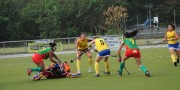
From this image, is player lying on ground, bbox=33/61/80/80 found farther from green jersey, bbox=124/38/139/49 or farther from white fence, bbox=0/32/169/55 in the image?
white fence, bbox=0/32/169/55

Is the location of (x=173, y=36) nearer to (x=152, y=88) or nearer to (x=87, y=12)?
(x=152, y=88)

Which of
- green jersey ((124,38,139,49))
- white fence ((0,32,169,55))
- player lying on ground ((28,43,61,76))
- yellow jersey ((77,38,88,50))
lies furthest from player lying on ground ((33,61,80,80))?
white fence ((0,32,169,55))

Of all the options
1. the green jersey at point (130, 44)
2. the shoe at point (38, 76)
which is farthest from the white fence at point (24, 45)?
the green jersey at point (130, 44)

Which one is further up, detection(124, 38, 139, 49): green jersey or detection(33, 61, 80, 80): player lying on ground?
detection(124, 38, 139, 49): green jersey

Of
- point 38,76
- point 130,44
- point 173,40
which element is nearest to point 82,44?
point 38,76

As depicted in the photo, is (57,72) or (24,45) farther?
(24,45)

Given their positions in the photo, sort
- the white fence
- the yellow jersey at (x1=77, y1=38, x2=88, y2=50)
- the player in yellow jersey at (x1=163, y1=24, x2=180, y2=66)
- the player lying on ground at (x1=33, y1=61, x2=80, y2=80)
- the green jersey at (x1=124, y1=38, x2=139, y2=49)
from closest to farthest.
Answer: the green jersey at (x1=124, y1=38, x2=139, y2=49)
the player lying on ground at (x1=33, y1=61, x2=80, y2=80)
the yellow jersey at (x1=77, y1=38, x2=88, y2=50)
the player in yellow jersey at (x1=163, y1=24, x2=180, y2=66)
the white fence

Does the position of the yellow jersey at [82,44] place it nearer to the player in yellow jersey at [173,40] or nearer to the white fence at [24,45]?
the player in yellow jersey at [173,40]

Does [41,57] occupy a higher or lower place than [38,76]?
higher

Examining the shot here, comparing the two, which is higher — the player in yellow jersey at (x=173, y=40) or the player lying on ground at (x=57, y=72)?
the player in yellow jersey at (x=173, y=40)

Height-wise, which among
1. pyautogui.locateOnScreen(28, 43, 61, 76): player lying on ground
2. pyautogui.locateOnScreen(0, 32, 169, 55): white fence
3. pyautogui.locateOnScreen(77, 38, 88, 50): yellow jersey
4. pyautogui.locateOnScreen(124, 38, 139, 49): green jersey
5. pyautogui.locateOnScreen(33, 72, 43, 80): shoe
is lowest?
pyautogui.locateOnScreen(0, 32, 169, 55): white fence

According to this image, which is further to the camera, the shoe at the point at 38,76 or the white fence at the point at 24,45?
the white fence at the point at 24,45

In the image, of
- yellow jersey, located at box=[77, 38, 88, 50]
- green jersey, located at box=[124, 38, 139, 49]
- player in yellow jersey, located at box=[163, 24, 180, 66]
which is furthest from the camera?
player in yellow jersey, located at box=[163, 24, 180, 66]

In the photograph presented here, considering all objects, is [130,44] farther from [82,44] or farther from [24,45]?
[24,45]
